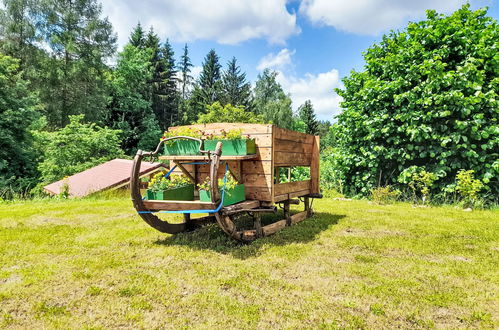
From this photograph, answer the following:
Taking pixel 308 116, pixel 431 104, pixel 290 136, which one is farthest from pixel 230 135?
pixel 308 116

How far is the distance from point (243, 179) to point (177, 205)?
1.24m

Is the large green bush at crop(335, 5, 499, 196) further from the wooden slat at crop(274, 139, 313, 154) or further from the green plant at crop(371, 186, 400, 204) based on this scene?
the wooden slat at crop(274, 139, 313, 154)

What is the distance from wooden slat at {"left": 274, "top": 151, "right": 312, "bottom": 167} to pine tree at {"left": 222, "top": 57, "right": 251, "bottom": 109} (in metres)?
32.7

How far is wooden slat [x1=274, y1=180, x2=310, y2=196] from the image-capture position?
507 cm

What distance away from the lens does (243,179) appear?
489 cm

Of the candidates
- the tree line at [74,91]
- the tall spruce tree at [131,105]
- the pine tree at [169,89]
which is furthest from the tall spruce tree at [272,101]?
the tall spruce tree at [131,105]

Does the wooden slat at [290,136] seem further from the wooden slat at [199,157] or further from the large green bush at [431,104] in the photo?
the large green bush at [431,104]

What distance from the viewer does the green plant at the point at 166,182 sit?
14.8ft

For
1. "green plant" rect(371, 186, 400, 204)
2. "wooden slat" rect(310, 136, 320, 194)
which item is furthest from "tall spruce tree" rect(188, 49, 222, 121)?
"wooden slat" rect(310, 136, 320, 194)

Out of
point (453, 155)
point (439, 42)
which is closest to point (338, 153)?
point (453, 155)

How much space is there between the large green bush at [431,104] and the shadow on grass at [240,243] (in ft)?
14.5

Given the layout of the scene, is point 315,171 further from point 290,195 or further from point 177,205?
point 177,205

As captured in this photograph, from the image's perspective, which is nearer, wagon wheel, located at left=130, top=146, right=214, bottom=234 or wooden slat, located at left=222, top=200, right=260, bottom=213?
wooden slat, located at left=222, top=200, right=260, bottom=213

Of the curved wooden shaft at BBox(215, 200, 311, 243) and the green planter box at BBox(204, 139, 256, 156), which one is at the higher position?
the green planter box at BBox(204, 139, 256, 156)
